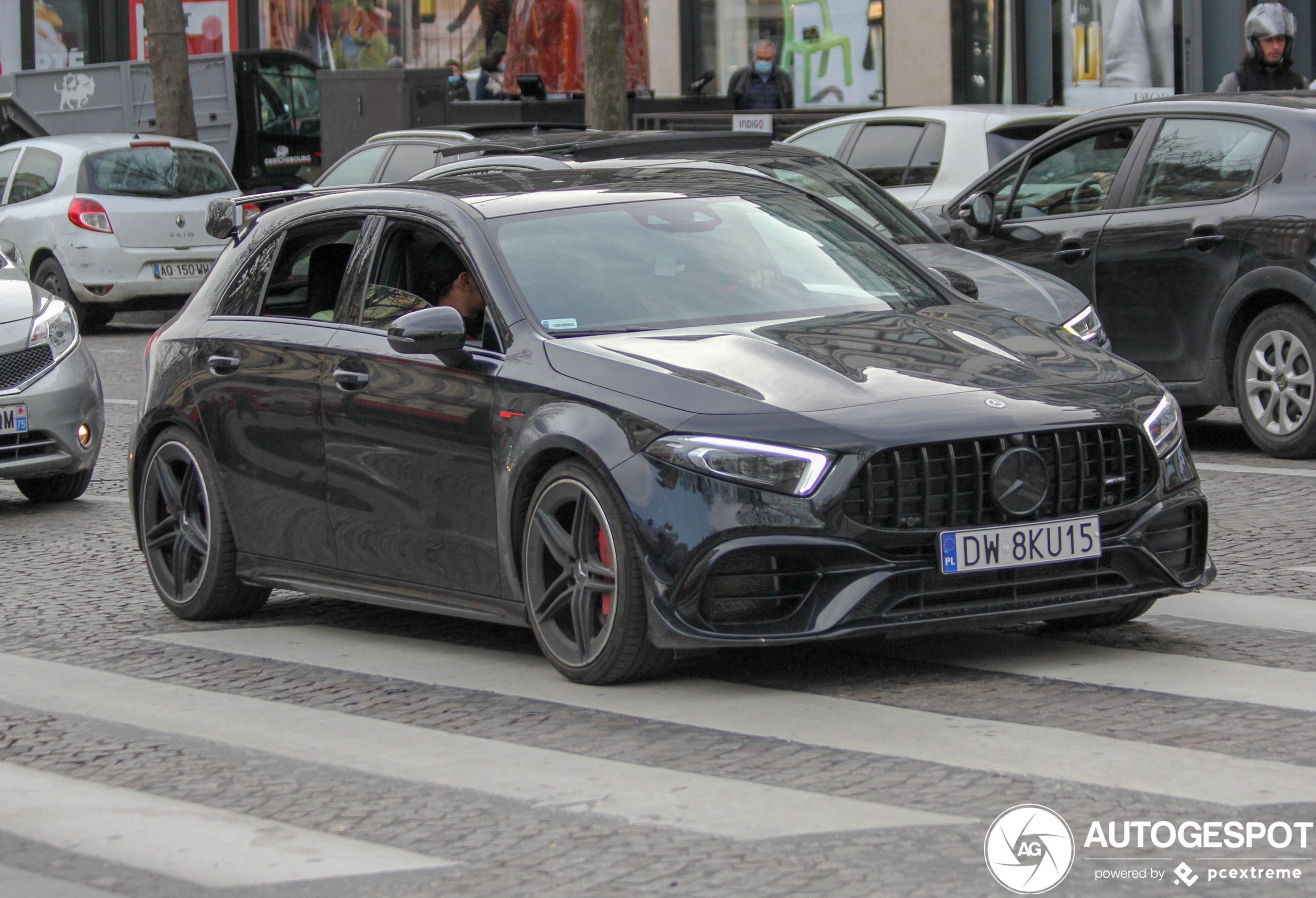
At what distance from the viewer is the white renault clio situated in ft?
67.7

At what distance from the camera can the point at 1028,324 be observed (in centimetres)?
687

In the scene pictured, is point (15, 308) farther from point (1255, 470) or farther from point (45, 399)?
point (1255, 470)

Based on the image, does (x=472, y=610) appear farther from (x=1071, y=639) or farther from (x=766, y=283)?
(x=1071, y=639)

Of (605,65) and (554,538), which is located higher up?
(605,65)

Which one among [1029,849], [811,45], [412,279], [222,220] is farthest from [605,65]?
[1029,849]

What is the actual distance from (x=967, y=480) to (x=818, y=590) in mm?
505

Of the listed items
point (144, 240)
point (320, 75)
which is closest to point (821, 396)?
point (144, 240)

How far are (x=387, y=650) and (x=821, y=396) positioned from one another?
78.4 inches

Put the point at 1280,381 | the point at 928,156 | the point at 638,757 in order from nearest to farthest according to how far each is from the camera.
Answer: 1. the point at 638,757
2. the point at 1280,381
3. the point at 928,156

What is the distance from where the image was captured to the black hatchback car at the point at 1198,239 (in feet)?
33.8

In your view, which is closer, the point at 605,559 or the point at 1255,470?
the point at 605,559

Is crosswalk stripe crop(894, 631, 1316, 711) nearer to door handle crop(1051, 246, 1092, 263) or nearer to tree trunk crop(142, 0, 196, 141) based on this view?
door handle crop(1051, 246, 1092, 263)

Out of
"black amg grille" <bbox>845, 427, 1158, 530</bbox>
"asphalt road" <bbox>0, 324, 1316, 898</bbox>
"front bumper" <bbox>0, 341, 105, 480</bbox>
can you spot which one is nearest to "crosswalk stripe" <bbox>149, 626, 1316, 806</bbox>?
"asphalt road" <bbox>0, 324, 1316, 898</bbox>

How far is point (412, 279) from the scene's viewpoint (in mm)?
7176
